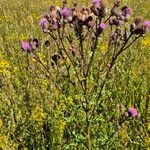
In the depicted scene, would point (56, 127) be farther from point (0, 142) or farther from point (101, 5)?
point (101, 5)

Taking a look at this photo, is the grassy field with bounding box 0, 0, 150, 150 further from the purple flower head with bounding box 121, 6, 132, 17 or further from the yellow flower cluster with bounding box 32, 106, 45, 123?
the purple flower head with bounding box 121, 6, 132, 17

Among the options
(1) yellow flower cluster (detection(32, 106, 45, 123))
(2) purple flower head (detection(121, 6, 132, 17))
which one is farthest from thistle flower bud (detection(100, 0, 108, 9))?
(1) yellow flower cluster (detection(32, 106, 45, 123))

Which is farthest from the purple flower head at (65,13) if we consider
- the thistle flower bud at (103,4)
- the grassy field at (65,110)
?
the grassy field at (65,110)

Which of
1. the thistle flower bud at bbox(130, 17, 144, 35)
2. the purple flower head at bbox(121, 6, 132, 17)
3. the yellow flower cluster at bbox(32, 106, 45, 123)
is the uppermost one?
the purple flower head at bbox(121, 6, 132, 17)

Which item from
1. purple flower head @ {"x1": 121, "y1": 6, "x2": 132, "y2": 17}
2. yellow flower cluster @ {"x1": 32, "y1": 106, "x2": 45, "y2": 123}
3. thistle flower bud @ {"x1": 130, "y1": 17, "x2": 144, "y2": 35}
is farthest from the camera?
yellow flower cluster @ {"x1": 32, "y1": 106, "x2": 45, "y2": 123}

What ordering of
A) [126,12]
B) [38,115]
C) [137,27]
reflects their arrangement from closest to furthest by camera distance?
[137,27] < [126,12] < [38,115]

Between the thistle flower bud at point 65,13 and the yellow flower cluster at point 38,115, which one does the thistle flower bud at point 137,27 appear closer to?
the thistle flower bud at point 65,13

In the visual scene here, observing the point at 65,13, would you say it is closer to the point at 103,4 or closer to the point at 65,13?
the point at 65,13

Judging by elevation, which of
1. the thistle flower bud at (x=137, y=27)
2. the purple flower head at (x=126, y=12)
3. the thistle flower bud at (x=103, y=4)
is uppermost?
the purple flower head at (x=126, y=12)

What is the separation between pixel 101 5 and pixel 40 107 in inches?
57.5

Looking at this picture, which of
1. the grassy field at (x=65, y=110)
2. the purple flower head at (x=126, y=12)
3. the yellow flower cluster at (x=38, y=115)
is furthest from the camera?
the yellow flower cluster at (x=38, y=115)

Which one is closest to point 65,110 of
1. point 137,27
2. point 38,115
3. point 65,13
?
point 38,115

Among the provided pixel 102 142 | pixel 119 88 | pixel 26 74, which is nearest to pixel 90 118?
pixel 102 142

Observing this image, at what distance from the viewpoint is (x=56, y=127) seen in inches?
111
